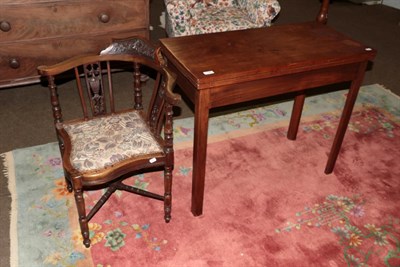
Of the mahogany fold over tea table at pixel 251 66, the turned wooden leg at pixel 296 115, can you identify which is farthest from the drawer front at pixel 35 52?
the turned wooden leg at pixel 296 115

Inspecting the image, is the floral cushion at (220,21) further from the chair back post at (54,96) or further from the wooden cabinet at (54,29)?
the chair back post at (54,96)

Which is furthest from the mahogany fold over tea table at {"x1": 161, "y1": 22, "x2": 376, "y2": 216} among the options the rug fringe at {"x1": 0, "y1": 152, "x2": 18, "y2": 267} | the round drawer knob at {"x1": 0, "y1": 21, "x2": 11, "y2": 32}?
the round drawer knob at {"x1": 0, "y1": 21, "x2": 11, "y2": 32}

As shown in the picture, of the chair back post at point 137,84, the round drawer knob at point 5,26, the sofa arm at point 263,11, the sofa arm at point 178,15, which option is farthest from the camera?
the sofa arm at point 263,11

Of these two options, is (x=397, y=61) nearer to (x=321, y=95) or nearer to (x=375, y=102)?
(x=375, y=102)

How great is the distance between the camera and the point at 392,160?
3018 mm

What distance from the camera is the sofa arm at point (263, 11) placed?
11.6 feet

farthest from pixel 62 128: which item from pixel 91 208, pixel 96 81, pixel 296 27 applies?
pixel 296 27

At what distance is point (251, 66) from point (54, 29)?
6.33ft

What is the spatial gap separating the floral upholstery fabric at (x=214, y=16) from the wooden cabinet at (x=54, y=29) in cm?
29

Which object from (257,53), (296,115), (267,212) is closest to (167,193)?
(267,212)

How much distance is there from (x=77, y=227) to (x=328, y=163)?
1.84 metres

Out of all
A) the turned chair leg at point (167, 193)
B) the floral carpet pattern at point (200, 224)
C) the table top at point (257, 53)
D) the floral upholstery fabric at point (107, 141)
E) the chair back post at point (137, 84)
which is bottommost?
the floral carpet pattern at point (200, 224)

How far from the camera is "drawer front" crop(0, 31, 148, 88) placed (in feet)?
10.2

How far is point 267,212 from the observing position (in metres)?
2.46
